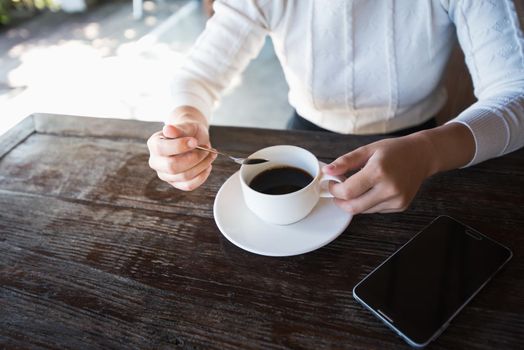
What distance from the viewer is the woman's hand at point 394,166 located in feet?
1.70

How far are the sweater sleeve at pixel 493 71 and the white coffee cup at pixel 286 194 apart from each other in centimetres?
25

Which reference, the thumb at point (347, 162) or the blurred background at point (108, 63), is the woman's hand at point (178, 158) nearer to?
the thumb at point (347, 162)

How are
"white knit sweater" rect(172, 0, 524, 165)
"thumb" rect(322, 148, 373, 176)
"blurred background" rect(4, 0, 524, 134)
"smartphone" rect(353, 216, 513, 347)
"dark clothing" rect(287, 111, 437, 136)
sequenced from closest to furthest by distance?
"smartphone" rect(353, 216, 513, 347), "thumb" rect(322, 148, 373, 176), "white knit sweater" rect(172, 0, 524, 165), "dark clothing" rect(287, 111, 437, 136), "blurred background" rect(4, 0, 524, 134)

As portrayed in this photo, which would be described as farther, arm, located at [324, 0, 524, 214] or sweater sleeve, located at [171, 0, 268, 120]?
sweater sleeve, located at [171, 0, 268, 120]

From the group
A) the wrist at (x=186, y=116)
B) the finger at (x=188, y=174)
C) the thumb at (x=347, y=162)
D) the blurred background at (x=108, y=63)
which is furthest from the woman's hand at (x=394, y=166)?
the blurred background at (x=108, y=63)

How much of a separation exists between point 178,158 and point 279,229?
19 centimetres

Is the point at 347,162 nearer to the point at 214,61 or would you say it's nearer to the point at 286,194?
the point at 286,194

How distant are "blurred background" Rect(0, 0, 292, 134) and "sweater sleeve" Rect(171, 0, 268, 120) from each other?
4.20 ft

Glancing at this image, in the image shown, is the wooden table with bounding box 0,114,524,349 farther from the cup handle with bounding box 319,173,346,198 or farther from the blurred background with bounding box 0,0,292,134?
the blurred background with bounding box 0,0,292,134

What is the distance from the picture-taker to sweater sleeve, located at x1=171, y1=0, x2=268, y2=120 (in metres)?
0.80

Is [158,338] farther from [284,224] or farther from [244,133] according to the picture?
[244,133]

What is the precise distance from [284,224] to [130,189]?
29 centimetres

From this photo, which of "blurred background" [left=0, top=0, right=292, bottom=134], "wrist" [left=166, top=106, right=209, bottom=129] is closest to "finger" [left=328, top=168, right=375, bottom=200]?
"wrist" [left=166, top=106, right=209, bottom=129]

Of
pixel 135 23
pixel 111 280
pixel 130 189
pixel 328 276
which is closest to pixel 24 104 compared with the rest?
pixel 135 23
